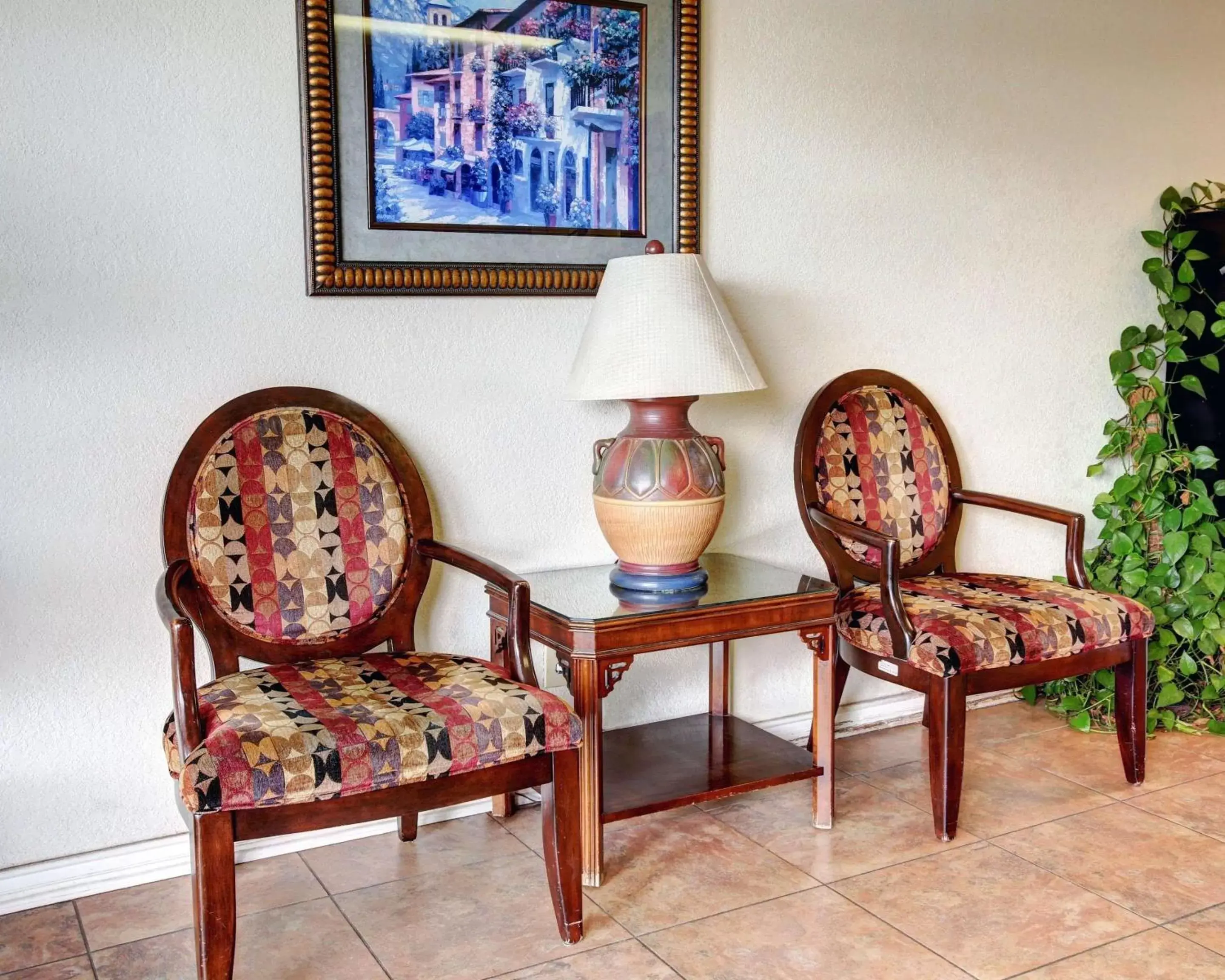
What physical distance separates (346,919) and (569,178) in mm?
1634

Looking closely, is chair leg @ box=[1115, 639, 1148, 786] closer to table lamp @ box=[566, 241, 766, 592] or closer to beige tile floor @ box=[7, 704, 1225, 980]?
beige tile floor @ box=[7, 704, 1225, 980]

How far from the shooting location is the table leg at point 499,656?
2627 mm

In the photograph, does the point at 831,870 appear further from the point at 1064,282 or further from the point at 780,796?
the point at 1064,282

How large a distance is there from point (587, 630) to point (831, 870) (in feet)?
2.37

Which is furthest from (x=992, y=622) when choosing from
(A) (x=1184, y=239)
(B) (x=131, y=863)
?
(B) (x=131, y=863)

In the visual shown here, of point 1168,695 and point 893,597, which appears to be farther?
point 1168,695

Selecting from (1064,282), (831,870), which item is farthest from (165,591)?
(1064,282)

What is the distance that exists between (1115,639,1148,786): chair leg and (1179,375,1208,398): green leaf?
95 centimetres

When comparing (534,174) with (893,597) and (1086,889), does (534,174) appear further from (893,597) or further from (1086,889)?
(1086,889)

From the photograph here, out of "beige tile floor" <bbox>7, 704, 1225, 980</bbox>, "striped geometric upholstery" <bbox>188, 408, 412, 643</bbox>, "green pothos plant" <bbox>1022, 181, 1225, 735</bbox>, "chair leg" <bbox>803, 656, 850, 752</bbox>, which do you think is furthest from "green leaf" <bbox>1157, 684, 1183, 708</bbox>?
"striped geometric upholstery" <bbox>188, 408, 412, 643</bbox>

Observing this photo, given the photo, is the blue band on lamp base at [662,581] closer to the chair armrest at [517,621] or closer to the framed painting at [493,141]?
the chair armrest at [517,621]

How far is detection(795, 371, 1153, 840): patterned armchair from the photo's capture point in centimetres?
261

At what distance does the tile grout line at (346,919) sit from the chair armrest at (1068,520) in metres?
1.89

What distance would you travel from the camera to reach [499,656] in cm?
266
